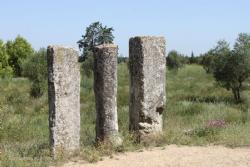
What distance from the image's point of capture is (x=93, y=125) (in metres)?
17.3

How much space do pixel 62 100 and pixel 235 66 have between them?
18125mm

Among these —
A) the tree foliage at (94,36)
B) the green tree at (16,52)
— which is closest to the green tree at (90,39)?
the tree foliage at (94,36)

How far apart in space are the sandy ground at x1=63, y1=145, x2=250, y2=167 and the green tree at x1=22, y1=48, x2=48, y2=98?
58.9 ft

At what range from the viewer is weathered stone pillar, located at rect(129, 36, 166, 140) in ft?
39.9

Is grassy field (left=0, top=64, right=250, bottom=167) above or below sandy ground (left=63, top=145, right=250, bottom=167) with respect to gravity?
above

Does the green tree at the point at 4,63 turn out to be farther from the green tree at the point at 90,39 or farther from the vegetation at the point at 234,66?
the vegetation at the point at 234,66

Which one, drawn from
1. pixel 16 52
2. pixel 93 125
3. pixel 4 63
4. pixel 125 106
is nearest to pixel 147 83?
pixel 93 125

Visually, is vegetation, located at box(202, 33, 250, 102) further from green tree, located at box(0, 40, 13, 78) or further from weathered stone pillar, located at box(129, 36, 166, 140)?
green tree, located at box(0, 40, 13, 78)

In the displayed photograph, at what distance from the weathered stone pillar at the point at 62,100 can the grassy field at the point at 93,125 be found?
328 mm

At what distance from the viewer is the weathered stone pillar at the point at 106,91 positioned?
11617 millimetres

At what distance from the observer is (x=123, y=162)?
34.2ft

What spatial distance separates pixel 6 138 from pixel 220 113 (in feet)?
25.8

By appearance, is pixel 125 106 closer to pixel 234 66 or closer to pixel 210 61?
pixel 234 66

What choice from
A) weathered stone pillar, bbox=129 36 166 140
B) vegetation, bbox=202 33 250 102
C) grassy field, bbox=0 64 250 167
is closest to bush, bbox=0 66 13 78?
grassy field, bbox=0 64 250 167
